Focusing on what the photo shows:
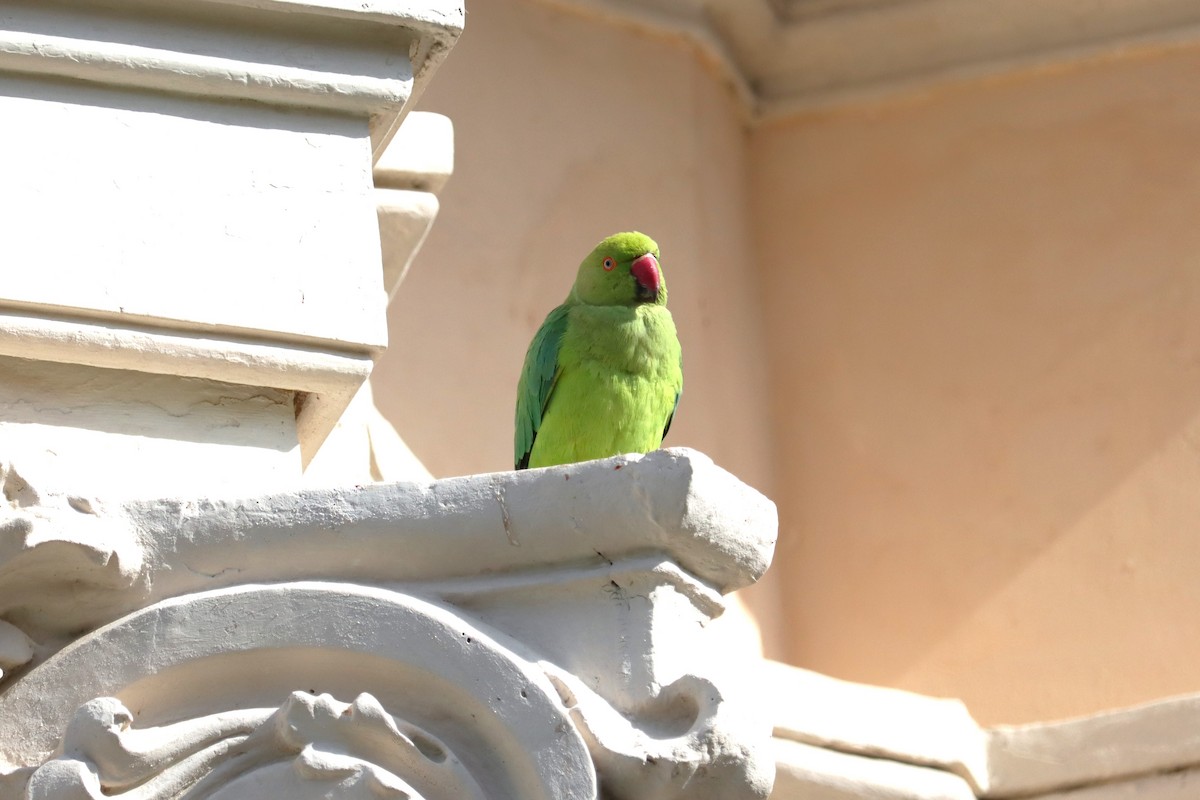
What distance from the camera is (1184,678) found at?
418 centimetres

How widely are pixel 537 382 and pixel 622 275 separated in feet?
0.94

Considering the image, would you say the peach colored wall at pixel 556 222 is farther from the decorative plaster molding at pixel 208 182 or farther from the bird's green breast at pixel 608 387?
the decorative plaster molding at pixel 208 182

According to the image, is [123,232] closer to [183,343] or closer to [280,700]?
[183,343]

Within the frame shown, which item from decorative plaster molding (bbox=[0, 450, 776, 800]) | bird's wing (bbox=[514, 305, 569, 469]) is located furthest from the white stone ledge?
decorative plaster molding (bbox=[0, 450, 776, 800])

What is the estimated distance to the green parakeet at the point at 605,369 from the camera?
3484mm

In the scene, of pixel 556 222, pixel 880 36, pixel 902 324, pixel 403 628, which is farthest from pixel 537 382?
pixel 403 628

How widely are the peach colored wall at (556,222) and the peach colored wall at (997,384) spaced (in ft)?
0.56

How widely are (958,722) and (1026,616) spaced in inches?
27.1

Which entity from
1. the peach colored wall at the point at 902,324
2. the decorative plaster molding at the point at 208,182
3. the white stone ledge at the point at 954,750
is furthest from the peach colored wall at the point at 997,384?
the decorative plaster molding at the point at 208,182

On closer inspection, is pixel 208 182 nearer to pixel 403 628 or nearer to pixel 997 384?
pixel 403 628

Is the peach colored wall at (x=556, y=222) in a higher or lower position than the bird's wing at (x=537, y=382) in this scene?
higher

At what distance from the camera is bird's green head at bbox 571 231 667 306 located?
364cm

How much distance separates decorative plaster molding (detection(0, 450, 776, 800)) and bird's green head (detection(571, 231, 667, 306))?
1995 millimetres

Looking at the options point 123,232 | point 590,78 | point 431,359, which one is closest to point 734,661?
point 123,232
